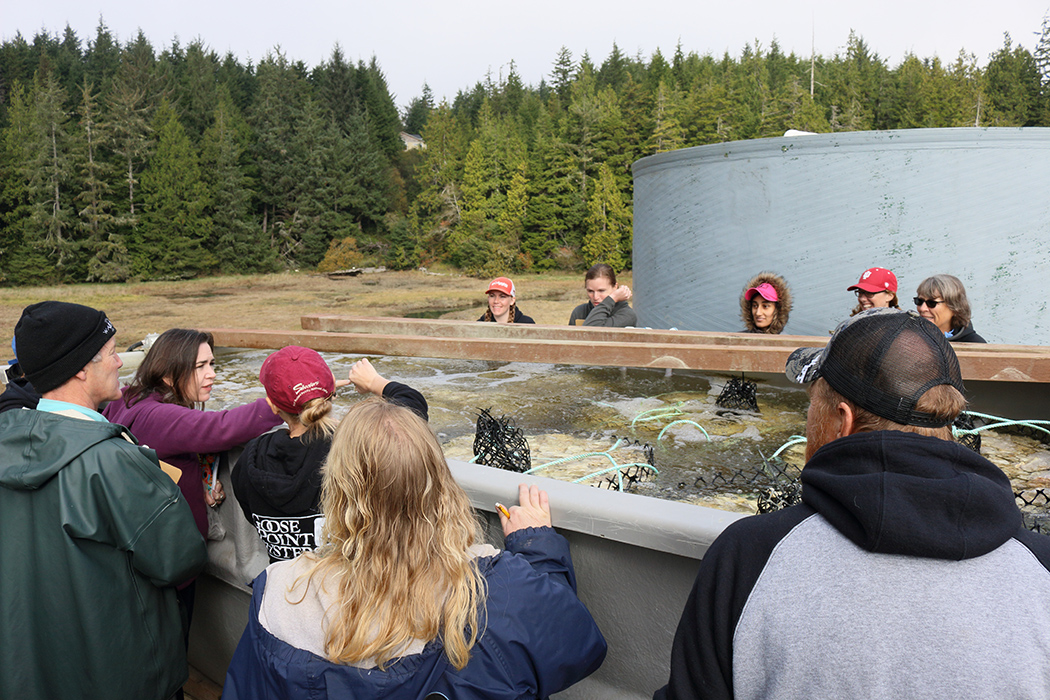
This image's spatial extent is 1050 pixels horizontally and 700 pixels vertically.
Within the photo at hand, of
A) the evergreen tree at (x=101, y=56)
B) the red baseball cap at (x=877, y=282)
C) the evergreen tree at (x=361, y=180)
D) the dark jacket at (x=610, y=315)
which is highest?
the evergreen tree at (x=101, y=56)

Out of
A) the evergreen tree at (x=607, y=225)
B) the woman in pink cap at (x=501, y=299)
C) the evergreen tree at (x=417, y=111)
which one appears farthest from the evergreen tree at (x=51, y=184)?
the evergreen tree at (x=417, y=111)

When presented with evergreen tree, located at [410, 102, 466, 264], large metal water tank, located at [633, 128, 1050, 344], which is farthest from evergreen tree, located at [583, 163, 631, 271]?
large metal water tank, located at [633, 128, 1050, 344]

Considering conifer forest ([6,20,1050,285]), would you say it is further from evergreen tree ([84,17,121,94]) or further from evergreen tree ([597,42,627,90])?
evergreen tree ([597,42,627,90])

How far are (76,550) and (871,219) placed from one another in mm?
6968

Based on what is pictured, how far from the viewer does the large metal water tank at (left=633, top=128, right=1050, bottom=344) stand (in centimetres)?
637

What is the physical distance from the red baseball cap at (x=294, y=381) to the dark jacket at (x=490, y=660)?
73 centimetres

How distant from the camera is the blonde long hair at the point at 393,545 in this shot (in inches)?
54.7

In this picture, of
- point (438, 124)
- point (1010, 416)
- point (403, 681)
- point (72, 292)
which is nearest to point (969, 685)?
point (403, 681)

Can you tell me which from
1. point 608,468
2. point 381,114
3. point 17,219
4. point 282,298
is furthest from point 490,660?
point 381,114

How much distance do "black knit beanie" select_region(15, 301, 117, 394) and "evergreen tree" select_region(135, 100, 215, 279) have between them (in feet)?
121

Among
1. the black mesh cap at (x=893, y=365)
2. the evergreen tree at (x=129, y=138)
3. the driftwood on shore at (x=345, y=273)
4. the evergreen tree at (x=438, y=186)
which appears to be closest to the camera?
the black mesh cap at (x=893, y=365)

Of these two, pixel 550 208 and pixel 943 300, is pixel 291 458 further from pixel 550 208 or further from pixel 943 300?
pixel 550 208

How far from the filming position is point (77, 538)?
73.7 inches

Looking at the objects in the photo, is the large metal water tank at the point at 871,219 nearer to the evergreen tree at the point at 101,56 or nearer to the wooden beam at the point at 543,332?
the wooden beam at the point at 543,332
